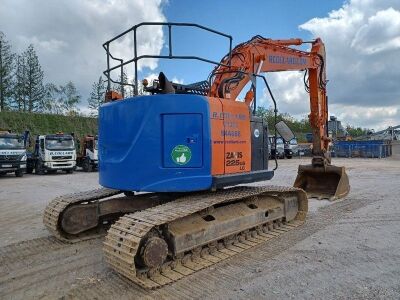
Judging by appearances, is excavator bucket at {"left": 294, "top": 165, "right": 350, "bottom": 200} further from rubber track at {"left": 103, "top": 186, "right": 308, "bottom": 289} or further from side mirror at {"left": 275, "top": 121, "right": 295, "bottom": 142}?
rubber track at {"left": 103, "top": 186, "right": 308, "bottom": 289}

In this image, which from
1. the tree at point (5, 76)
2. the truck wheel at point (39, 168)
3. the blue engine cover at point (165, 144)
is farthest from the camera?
the tree at point (5, 76)

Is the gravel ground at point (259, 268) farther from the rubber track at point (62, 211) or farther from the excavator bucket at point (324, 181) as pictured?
the excavator bucket at point (324, 181)

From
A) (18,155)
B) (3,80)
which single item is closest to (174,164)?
(18,155)

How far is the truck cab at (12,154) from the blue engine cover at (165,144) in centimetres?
1772

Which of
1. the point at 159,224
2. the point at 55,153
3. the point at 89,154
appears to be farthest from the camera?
the point at 89,154

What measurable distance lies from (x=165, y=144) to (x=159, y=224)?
1.23 meters

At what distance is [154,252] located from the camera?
467cm

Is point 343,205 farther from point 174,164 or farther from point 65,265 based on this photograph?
point 65,265

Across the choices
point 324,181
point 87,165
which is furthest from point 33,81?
point 324,181

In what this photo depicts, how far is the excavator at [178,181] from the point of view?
4852 mm

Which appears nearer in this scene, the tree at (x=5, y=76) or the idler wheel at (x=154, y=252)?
the idler wheel at (x=154, y=252)

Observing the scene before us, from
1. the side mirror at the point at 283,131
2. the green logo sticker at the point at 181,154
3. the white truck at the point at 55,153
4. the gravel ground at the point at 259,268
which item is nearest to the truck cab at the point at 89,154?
the white truck at the point at 55,153

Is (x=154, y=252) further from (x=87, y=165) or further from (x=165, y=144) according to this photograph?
(x=87, y=165)

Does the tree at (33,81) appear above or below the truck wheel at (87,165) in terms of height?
above
